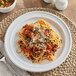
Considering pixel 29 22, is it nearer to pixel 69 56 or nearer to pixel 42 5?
pixel 42 5

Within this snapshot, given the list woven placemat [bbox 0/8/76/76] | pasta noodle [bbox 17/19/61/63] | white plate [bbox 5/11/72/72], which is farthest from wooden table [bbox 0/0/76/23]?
pasta noodle [bbox 17/19/61/63]

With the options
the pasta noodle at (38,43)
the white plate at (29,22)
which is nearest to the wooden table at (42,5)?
the white plate at (29,22)

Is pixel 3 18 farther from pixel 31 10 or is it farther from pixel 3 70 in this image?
pixel 3 70

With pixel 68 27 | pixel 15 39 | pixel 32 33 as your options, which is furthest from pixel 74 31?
pixel 15 39

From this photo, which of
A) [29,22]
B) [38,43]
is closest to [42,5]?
[29,22]

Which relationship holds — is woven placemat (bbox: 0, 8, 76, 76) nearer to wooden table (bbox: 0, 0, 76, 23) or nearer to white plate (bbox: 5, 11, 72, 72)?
white plate (bbox: 5, 11, 72, 72)

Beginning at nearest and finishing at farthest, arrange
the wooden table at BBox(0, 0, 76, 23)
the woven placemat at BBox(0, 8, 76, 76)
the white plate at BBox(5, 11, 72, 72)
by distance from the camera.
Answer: the white plate at BBox(5, 11, 72, 72), the woven placemat at BBox(0, 8, 76, 76), the wooden table at BBox(0, 0, 76, 23)
